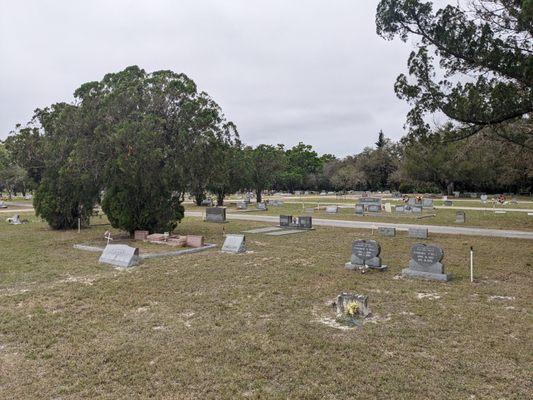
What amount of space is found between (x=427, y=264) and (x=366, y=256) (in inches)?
62.1

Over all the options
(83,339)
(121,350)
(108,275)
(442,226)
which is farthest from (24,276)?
(442,226)

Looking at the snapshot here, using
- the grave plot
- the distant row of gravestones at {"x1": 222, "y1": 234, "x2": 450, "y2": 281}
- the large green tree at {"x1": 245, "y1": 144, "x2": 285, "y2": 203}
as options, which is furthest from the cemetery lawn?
the large green tree at {"x1": 245, "y1": 144, "x2": 285, "y2": 203}

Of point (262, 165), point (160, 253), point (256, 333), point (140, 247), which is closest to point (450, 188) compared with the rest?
point (262, 165)

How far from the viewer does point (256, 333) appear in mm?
6215

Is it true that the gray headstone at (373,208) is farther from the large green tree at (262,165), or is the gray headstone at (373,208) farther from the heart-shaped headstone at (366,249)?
the heart-shaped headstone at (366,249)

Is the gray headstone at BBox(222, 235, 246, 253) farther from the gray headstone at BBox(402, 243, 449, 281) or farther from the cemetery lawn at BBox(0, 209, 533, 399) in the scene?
the gray headstone at BBox(402, 243, 449, 281)

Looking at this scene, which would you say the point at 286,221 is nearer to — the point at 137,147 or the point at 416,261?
the point at 137,147

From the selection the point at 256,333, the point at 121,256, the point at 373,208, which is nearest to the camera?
the point at 256,333

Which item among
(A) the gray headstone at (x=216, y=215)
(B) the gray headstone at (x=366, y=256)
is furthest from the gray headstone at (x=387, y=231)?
(A) the gray headstone at (x=216, y=215)

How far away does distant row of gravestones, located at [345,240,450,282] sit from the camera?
31.8ft

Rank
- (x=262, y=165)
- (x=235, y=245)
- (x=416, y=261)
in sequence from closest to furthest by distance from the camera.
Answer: (x=416, y=261) < (x=235, y=245) < (x=262, y=165)

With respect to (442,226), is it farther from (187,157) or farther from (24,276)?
(24,276)

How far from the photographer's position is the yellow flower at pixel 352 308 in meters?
6.75

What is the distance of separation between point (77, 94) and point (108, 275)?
9869mm
